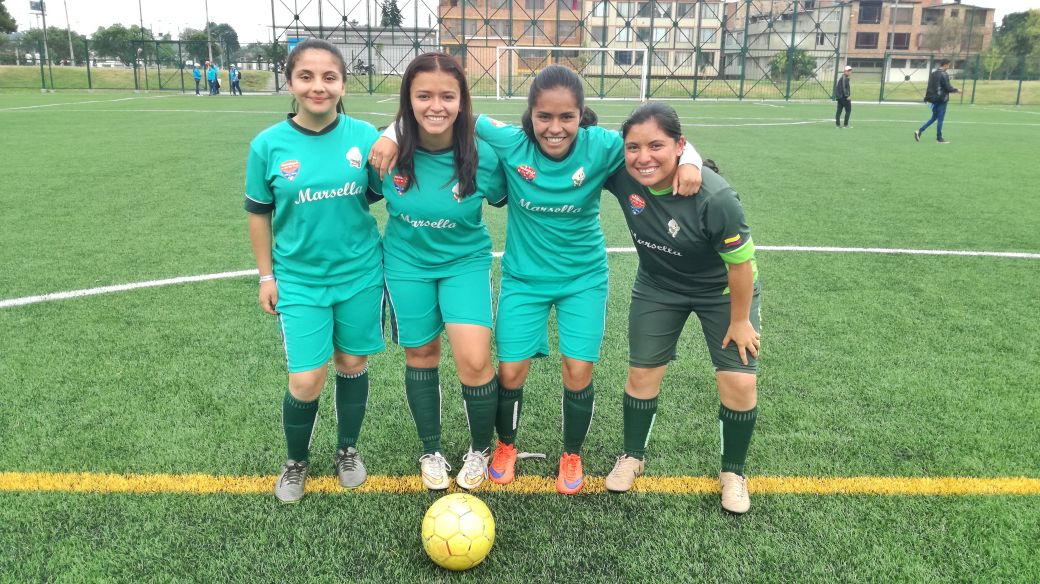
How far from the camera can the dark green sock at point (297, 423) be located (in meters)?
2.88

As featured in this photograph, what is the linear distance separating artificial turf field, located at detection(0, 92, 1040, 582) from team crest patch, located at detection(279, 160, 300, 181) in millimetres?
1287

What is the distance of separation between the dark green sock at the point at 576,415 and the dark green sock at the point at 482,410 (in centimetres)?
31

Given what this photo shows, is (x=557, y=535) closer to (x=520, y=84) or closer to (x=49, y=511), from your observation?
(x=49, y=511)

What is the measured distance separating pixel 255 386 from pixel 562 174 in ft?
7.06

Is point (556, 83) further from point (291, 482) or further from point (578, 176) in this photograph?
point (291, 482)

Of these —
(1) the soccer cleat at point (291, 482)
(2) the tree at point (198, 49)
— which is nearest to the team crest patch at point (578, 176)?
(1) the soccer cleat at point (291, 482)

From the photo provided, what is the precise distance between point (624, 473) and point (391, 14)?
39.4 m

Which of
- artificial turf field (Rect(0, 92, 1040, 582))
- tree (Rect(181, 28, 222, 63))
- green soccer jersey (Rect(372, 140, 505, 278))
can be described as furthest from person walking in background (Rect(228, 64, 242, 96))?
green soccer jersey (Rect(372, 140, 505, 278))

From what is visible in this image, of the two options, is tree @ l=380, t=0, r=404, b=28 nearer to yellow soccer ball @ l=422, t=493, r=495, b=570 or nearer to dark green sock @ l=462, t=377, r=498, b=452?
dark green sock @ l=462, t=377, r=498, b=452

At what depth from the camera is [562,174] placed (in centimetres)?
274

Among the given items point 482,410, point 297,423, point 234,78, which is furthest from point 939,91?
point 234,78

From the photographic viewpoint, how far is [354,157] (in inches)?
107

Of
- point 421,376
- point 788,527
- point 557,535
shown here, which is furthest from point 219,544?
point 788,527

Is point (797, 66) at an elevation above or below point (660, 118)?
above
